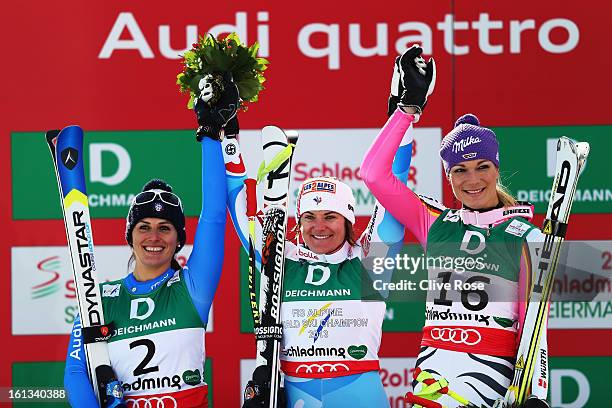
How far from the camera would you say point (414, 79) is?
388 centimetres

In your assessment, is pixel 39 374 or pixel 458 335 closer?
pixel 458 335

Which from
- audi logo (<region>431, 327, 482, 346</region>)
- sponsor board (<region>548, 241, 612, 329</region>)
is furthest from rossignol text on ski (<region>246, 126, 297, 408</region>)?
sponsor board (<region>548, 241, 612, 329</region>)

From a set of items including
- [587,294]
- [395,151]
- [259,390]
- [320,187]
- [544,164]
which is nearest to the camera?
[259,390]

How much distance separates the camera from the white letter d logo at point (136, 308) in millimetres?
3822

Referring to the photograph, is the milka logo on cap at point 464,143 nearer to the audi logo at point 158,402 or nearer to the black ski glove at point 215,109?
the black ski glove at point 215,109

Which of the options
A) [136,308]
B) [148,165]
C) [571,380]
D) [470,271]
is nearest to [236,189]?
[136,308]

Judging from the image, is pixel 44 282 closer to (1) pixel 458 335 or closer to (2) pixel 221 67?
(2) pixel 221 67

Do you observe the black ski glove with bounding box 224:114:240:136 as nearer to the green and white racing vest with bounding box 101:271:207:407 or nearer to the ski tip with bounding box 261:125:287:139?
the ski tip with bounding box 261:125:287:139

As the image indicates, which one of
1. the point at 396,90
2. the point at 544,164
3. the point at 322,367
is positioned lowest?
the point at 322,367

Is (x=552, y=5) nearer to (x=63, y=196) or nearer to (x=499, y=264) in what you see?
(x=499, y=264)

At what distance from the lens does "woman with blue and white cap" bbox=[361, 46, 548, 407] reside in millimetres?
3543

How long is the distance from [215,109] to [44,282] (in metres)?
1.84

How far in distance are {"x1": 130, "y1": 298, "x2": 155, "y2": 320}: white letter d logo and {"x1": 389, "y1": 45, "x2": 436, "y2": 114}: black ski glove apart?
1.22 metres

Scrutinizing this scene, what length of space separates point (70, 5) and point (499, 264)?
290cm
